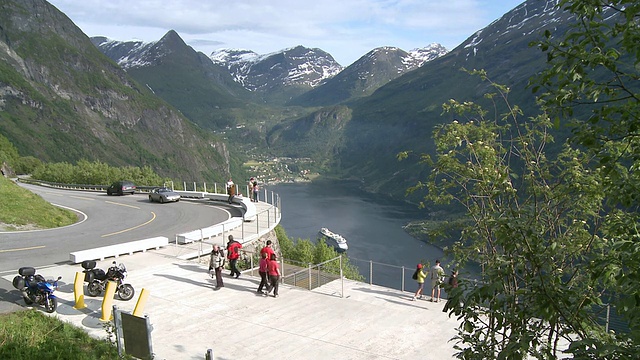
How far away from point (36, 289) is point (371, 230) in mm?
128023

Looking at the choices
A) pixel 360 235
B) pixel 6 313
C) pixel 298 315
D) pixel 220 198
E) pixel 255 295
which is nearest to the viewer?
pixel 6 313

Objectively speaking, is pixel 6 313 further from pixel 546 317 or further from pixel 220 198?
pixel 220 198

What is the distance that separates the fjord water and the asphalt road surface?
143 ft

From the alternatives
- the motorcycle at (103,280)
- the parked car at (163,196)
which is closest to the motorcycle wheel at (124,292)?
the motorcycle at (103,280)

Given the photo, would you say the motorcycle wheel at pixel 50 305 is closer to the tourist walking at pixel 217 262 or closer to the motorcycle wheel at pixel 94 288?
the motorcycle wheel at pixel 94 288

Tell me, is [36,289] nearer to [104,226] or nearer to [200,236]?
[200,236]

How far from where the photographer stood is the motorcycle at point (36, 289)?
47.8 ft

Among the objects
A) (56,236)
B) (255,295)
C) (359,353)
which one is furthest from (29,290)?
(56,236)

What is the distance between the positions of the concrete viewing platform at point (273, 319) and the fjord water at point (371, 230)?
196 feet

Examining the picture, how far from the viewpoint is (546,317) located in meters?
4.71

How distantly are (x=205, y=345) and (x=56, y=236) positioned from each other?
17360mm

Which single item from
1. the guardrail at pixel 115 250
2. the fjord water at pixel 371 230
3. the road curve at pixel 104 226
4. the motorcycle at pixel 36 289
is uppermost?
the motorcycle at pixel 36 289

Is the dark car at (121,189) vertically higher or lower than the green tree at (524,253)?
lower

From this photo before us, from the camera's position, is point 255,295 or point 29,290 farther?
point 255,295
